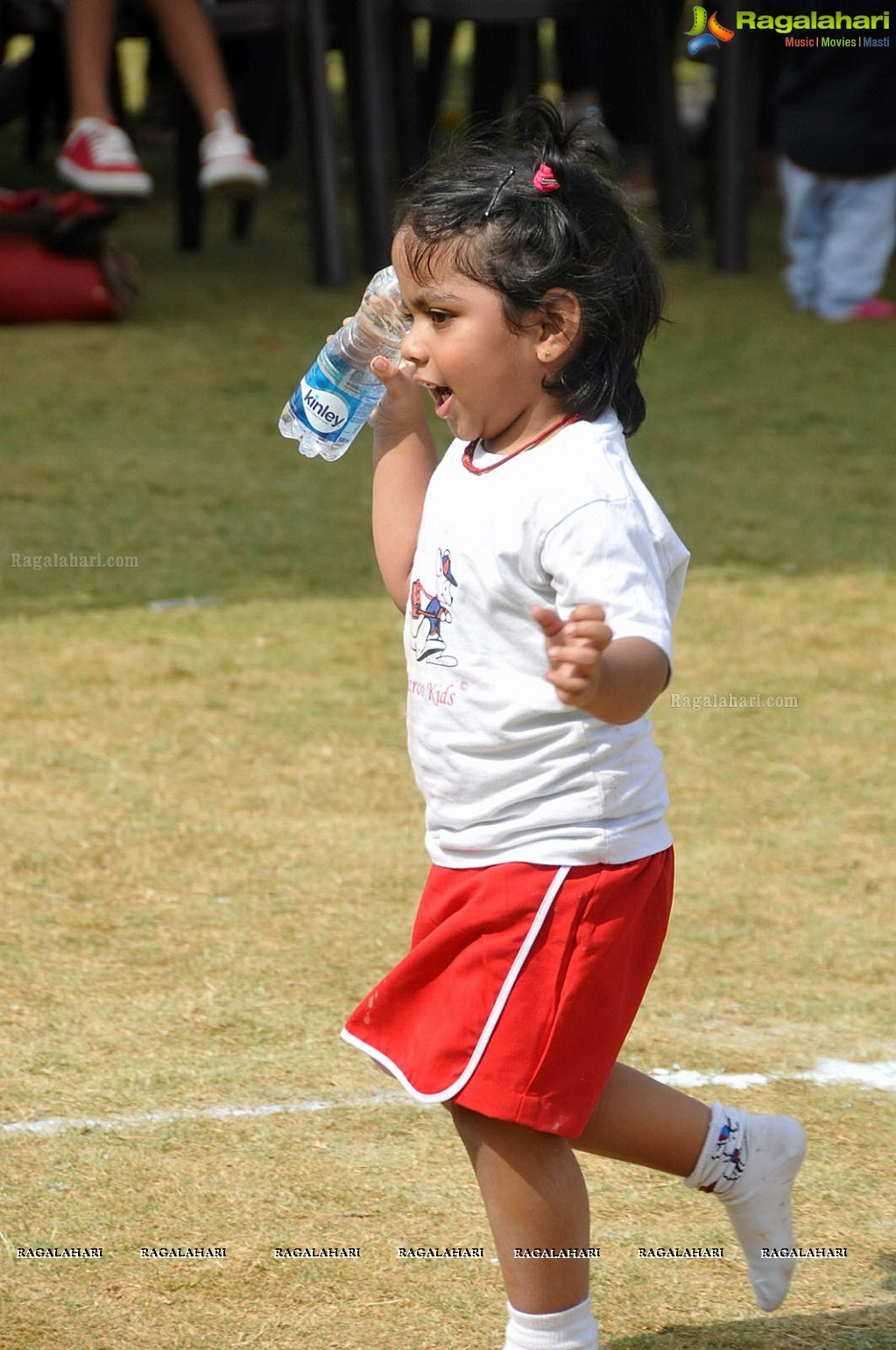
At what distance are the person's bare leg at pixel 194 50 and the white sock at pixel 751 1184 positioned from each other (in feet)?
17.6

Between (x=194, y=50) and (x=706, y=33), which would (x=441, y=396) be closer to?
(x=194, y=50)

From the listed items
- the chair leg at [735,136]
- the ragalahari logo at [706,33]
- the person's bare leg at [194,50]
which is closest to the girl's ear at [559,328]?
the person's bare leg at [194,50]

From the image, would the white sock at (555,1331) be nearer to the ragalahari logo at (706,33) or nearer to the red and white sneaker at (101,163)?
the red and white sneaker at (101,163)

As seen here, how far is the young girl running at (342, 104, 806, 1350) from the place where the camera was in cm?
167

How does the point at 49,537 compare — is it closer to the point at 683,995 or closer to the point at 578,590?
the point at 683,995

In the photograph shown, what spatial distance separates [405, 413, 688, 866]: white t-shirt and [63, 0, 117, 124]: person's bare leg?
5.02 metres

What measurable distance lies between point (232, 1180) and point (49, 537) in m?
2.75

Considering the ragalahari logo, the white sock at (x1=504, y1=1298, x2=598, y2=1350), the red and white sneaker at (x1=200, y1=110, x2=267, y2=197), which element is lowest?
the red and white sneaker at (x1=200, y1=110, x2=267, y2=197)

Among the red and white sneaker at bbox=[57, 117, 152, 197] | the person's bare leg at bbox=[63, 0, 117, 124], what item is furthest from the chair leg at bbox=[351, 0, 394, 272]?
the red and white sneaker at bbox=[57, 117, 152, 197]

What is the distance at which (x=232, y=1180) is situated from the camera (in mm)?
2090

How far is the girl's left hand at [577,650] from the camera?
150cm

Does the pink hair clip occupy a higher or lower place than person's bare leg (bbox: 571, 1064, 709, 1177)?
higher

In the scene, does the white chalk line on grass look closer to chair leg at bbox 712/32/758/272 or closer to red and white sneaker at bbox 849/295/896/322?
red and white sneaker at bbox 849/295/896/322

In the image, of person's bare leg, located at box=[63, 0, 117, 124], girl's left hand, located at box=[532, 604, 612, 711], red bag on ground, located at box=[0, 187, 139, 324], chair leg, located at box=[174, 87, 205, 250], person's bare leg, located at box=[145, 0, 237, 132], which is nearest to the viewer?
girl's left hand, located at box=[532, 604, 612, 711]
